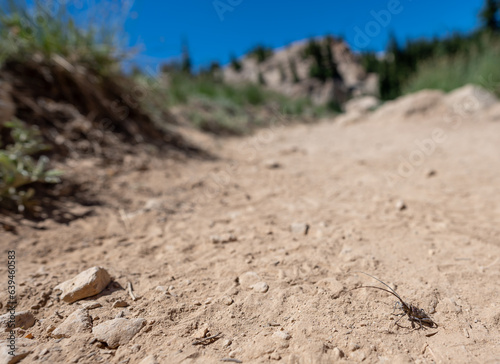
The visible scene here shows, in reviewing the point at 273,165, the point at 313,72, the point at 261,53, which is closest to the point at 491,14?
the point at 313,72

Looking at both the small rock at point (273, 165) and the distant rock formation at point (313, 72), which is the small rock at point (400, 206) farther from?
the distant rock formation at point (313, 72)

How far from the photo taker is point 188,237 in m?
1.55

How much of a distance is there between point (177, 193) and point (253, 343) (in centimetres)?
152

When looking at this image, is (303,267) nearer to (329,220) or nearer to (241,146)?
(329,220)

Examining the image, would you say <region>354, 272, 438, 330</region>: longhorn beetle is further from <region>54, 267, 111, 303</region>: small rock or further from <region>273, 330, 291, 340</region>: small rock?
<region>54, 267, 111, 303</region>: small rock

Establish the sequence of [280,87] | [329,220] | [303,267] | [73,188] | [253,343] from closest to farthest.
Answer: [253,343] < [303,267] < [329,220] < [73,188] < [280,87]

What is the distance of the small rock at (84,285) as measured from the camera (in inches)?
39.6

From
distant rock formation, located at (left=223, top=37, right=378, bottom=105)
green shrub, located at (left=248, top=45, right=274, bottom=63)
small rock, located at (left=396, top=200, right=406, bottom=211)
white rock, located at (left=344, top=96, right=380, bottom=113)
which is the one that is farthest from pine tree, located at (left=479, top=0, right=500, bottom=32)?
small rock, located at (left=396, top=200, right=406, bottom=211)

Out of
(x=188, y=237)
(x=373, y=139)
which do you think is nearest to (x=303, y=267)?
(x=188, y=237)

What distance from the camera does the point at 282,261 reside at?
1255mm

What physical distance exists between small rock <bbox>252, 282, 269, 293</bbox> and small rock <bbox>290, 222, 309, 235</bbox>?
501 mm

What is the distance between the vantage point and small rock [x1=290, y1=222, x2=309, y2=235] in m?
1.54

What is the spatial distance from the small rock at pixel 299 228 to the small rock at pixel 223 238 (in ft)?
1.07

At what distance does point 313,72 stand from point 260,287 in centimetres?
1908
